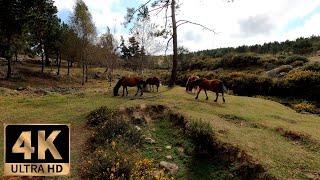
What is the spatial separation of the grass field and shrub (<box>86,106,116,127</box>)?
0.50 metres

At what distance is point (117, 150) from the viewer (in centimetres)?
1622

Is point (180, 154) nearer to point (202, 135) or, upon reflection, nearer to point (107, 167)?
point (202, 135)

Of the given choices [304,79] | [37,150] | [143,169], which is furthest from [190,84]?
[37,150]

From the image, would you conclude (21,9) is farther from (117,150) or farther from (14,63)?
(117,150)

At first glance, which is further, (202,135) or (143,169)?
(202,135)

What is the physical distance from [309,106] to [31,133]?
96.9 feet

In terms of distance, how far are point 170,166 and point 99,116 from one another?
6483 mm

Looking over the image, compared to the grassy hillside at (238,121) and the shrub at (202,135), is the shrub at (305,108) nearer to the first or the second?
the grassy hillside at (238,121)

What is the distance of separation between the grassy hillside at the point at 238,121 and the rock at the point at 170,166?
2373 millimetres

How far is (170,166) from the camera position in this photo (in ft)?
52.0

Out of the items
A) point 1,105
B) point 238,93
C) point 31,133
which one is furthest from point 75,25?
point 31,133

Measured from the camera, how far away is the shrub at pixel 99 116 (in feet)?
67.5

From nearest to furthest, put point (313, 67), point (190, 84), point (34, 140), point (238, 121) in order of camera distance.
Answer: point (34, 140)
point (238, 121)
point (190, 84)
point (313, 67)

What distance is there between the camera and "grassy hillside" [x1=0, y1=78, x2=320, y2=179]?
14733mm
